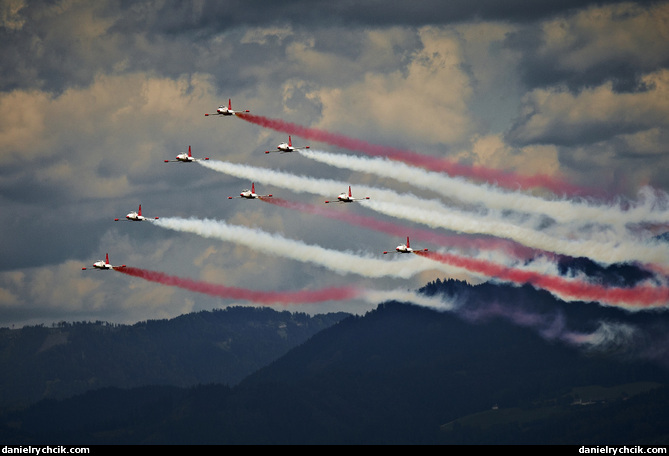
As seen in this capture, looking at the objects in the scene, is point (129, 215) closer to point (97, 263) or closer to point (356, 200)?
point (97, 263)

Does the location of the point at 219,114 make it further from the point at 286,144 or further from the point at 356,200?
the point at 356,200

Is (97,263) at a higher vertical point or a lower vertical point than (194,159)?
lower

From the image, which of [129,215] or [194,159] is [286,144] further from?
[129,215]

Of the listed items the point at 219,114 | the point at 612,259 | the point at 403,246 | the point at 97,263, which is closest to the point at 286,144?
the point at 219,114

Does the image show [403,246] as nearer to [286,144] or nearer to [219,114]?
[286,144]

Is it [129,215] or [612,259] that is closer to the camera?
[129,215]

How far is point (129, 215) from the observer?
185500mm

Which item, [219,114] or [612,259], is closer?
[219,114]

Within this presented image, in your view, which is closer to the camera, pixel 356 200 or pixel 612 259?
pixel 356 200

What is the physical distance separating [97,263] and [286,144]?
1524 inches

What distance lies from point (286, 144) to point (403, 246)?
24.3m

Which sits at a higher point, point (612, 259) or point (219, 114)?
point (219, 114)

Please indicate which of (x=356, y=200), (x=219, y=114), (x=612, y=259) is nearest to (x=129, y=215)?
(x=219, y=114)

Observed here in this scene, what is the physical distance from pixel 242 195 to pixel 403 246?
87.8 feet
